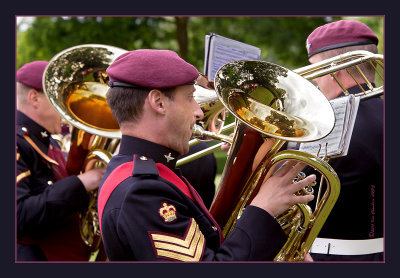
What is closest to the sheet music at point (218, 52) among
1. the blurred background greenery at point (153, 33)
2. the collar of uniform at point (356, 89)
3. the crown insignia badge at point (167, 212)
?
the collar of uniform at point (356, 89)

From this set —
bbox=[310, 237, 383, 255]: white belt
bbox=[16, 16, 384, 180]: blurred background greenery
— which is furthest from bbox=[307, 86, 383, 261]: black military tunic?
bbox=[16, 16, 384, 180]: blurred background greenery

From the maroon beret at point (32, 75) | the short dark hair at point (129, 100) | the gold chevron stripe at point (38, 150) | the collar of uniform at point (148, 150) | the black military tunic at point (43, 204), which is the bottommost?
the black military tunic at point (43, 204)

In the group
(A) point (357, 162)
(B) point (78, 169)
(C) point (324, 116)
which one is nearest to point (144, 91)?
(C) point (324, 116)

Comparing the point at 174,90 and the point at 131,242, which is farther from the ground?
the point at 174,90

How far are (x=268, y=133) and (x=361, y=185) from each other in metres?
0.91

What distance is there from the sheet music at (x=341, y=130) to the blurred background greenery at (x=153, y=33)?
9.21 m

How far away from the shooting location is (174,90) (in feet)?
7.32

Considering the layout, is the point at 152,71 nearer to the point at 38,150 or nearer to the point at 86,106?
the point at 86,106

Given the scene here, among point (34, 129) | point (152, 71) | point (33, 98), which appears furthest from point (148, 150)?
point (33, 98)

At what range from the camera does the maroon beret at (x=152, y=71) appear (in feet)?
7.18

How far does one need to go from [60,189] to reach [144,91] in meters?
1.71

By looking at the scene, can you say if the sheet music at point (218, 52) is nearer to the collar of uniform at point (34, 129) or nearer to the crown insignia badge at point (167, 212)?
the collar of uniform at point (34, 129)

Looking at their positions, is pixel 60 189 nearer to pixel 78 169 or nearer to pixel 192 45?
pixel 78 169

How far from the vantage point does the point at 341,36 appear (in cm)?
324
